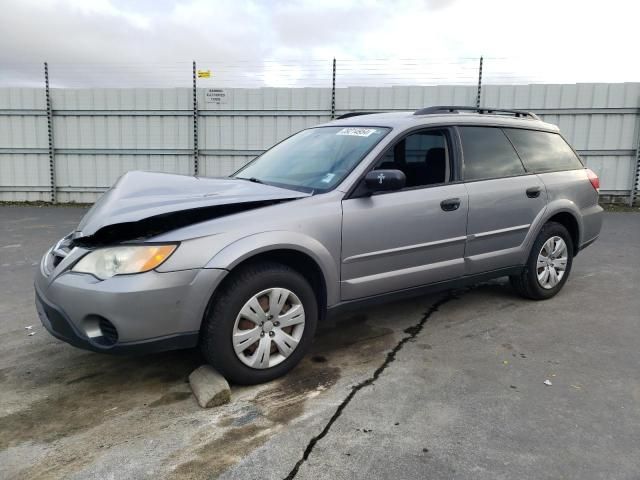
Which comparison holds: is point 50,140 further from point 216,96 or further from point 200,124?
point 216,96

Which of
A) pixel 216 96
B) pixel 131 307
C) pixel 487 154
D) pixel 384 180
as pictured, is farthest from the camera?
pixel 216 96

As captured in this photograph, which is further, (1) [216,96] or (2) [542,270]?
(1) [216,96]

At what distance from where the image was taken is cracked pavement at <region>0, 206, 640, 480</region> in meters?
→ 2.32

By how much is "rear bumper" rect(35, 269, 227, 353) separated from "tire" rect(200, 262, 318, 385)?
0.10 meters

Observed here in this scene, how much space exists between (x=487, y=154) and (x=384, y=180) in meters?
1.37

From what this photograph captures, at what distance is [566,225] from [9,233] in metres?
8.36

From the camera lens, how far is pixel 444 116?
4.03m

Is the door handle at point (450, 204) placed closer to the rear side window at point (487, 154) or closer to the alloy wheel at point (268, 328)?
the rear side window at point (487, 154)

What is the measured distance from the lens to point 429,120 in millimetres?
3879

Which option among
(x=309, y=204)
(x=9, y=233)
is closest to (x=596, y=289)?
(x=309, y=204)

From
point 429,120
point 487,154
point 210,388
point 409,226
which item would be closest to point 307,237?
point 409,226

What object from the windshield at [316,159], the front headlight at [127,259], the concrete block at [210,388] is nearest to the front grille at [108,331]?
the front headlight at [127,259]

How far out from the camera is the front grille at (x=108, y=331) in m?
2.68

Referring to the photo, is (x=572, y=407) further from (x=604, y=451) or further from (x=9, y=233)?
(x=9, y=233)
